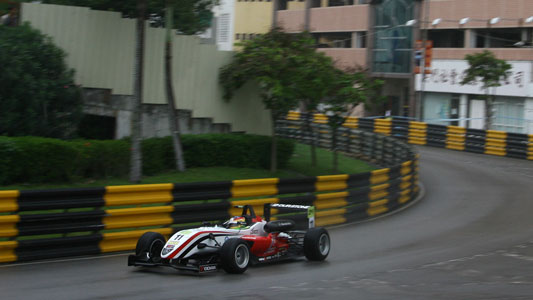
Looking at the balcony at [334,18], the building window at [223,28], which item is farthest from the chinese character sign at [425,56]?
the building window at [223,28]

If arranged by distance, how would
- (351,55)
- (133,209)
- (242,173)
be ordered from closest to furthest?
(133,209), (242,173), (351,55)

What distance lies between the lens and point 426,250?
1180 cm

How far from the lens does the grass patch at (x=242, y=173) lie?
14805 millimetres

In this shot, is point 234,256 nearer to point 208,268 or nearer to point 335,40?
point 208,268

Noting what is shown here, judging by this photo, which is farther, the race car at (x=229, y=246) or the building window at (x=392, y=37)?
the building window at (x=392, y=37)

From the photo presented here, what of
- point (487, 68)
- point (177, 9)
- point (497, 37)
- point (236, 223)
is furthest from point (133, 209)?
point (497, 37)

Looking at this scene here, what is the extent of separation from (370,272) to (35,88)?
9367 mm

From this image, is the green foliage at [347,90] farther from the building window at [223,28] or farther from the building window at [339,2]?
the building window at [223,28]

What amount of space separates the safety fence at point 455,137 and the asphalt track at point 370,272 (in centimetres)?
1242

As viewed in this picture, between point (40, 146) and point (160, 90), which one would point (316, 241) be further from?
point (160, 90)

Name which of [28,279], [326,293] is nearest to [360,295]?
[326,293]

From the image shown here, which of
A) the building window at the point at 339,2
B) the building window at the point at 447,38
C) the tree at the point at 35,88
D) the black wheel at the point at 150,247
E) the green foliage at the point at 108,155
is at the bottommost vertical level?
the black wheel at the point at 150,247

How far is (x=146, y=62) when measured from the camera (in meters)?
17.8

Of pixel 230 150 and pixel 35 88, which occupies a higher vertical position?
pixel 35 88
